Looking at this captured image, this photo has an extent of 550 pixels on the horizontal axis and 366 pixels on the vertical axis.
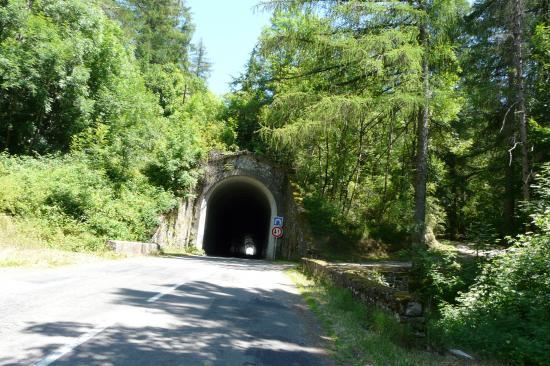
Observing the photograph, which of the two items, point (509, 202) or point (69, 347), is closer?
point (69, 347)

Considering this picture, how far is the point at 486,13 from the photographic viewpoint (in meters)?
18.1

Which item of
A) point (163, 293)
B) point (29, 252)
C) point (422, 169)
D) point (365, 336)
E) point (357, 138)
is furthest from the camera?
point (357, 138)

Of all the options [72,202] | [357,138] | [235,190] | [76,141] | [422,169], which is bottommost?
[72,202]

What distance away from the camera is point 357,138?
24125 millimetres

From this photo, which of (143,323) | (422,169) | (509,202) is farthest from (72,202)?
(509,202)

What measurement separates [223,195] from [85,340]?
27.9 metres

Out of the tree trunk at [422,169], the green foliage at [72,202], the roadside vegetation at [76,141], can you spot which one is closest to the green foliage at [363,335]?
the tree trunk at [422,169]

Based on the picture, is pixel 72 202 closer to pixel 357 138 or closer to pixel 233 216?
pixel 357 138

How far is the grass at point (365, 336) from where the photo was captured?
5438 mm

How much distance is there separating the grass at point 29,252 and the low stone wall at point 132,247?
0.38 meters

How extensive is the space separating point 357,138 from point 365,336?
730 inches

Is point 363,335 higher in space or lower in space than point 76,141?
lower

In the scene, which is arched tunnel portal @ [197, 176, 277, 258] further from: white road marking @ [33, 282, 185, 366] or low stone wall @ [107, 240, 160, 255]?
white road marking @ [33, 282, 185, 366]

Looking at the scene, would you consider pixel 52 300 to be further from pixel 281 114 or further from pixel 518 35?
pixel 518 35
